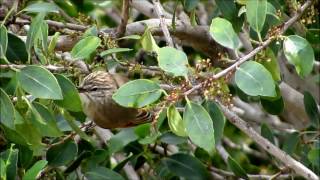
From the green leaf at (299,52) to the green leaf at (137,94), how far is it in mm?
259

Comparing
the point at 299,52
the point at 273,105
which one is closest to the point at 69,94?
the point at 299,52

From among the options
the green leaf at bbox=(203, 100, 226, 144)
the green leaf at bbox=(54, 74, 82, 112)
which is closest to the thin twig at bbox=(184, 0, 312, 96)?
the green leaf at bbox=(203, 100, 226, 144)

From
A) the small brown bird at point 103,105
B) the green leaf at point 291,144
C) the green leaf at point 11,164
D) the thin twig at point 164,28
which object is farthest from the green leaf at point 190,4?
the green leaf at point 11,164

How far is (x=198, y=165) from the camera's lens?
5.68ft

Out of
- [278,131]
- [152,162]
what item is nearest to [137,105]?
[152,162]

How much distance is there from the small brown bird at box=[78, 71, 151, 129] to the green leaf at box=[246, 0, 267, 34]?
28 cm

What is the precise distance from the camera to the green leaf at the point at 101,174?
1.61 meters

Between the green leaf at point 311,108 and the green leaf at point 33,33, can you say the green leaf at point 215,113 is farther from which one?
the green leaf at point 311,108

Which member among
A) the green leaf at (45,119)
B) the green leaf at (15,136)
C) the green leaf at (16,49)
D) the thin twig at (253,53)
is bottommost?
the green leaf at (15,136)

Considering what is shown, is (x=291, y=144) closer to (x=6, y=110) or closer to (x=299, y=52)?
(x=299, y=52)

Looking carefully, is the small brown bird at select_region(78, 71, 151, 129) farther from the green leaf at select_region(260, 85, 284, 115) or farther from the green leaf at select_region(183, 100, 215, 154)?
the green leaf at select_region(260, 85, 284, 115)

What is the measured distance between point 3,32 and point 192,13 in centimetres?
59

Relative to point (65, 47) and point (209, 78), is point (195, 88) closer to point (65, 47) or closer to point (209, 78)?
point (209, 78)

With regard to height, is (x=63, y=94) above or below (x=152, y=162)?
above
